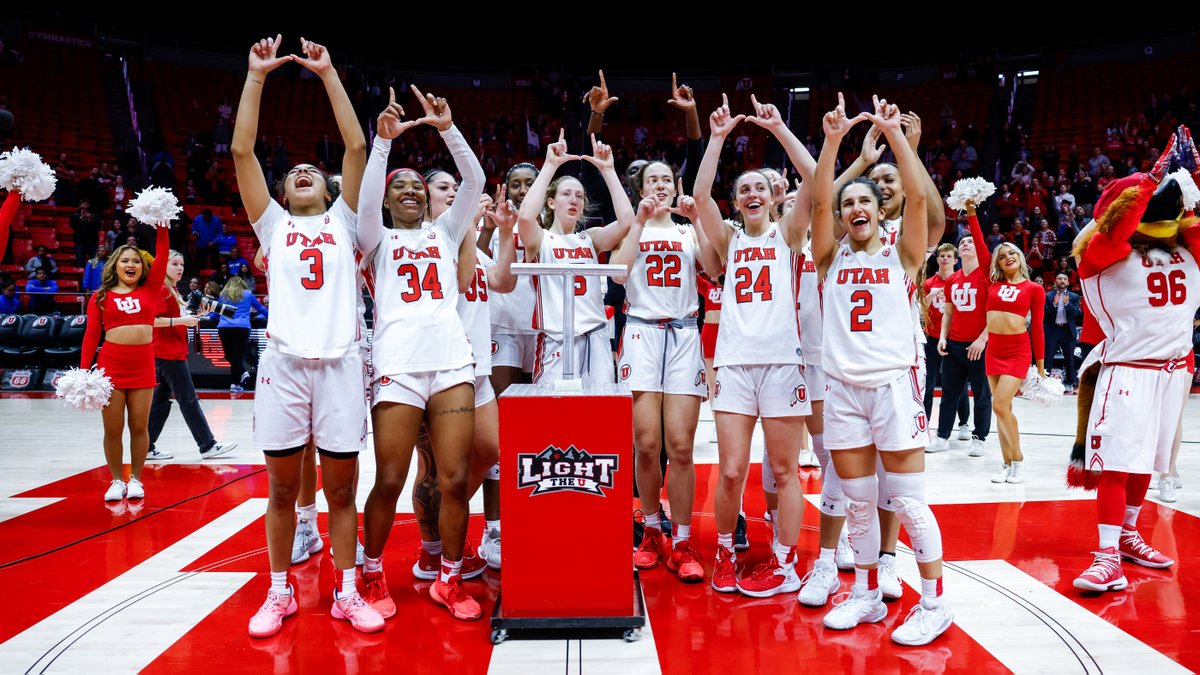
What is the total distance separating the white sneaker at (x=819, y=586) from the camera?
3514 millimetres

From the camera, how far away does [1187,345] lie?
3.87 m

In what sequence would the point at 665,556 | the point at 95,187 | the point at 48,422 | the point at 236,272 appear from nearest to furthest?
the point at 665,556 < the point at 48,422 < the point at 236,272 < the point at 95,187

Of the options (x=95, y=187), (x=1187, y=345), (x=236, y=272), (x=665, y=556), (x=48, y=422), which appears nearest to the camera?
(x=1187, y=345)

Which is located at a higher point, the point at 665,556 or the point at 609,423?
the point at 609,423

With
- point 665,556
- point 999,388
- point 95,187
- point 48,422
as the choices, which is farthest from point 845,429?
point 95,187

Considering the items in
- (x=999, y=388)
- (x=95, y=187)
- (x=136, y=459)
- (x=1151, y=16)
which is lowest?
(x=136, y=459)

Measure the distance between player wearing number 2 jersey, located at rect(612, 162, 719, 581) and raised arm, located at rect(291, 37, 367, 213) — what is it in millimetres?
1305

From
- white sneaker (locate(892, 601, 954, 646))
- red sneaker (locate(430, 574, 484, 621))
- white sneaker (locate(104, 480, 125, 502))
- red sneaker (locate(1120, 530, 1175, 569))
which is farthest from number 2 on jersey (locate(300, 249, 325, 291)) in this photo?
red sneaker (locate(1120, 530, 1175, 569))

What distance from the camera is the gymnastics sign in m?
3.14

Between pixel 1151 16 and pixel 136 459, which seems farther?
pixel 1151 16

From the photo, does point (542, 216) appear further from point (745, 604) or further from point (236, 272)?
point (236, 272)

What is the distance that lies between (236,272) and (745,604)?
1161 centimetres

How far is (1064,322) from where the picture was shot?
1173 centimetres

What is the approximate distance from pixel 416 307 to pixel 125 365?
3207mm
